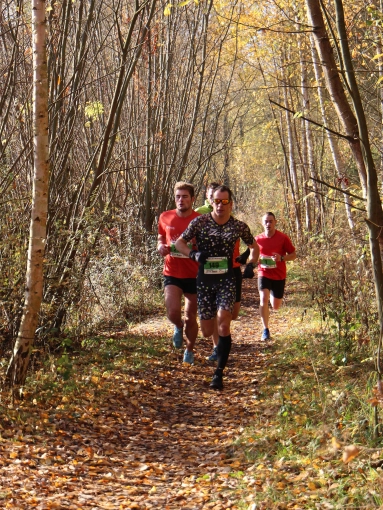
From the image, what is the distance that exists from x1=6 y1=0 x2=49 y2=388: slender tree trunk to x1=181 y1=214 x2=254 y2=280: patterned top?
176 cm

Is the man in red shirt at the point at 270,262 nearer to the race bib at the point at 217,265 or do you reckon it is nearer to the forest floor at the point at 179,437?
the forest floor at the point at 179,437

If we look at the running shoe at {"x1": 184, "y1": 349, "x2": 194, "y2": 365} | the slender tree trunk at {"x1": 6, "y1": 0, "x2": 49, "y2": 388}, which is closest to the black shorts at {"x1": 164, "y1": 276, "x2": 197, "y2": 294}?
the running shoe at {"x1": 184, "y1": 349, "x2": 194, "y2": 365}

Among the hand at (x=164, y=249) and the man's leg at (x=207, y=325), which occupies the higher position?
the hand at (x=164, y=249)

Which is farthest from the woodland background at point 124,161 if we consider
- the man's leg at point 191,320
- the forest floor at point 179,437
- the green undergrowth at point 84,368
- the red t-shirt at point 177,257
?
the man's leg at point 191,320

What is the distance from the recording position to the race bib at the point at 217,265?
641 cm

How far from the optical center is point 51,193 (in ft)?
23.6

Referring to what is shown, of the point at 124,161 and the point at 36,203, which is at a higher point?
the point at 124,161

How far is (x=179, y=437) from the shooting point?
5281 millimetres

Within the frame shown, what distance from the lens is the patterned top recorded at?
645 centimetres

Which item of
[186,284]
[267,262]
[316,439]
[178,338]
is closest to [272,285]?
[267,262]

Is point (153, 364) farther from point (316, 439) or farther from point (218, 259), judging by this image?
point (316, 439)

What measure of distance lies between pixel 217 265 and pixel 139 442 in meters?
2.03

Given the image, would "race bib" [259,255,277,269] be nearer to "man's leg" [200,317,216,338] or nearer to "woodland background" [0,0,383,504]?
"woodland background" [0,0,383,504]

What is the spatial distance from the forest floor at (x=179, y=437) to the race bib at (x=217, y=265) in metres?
1.26
